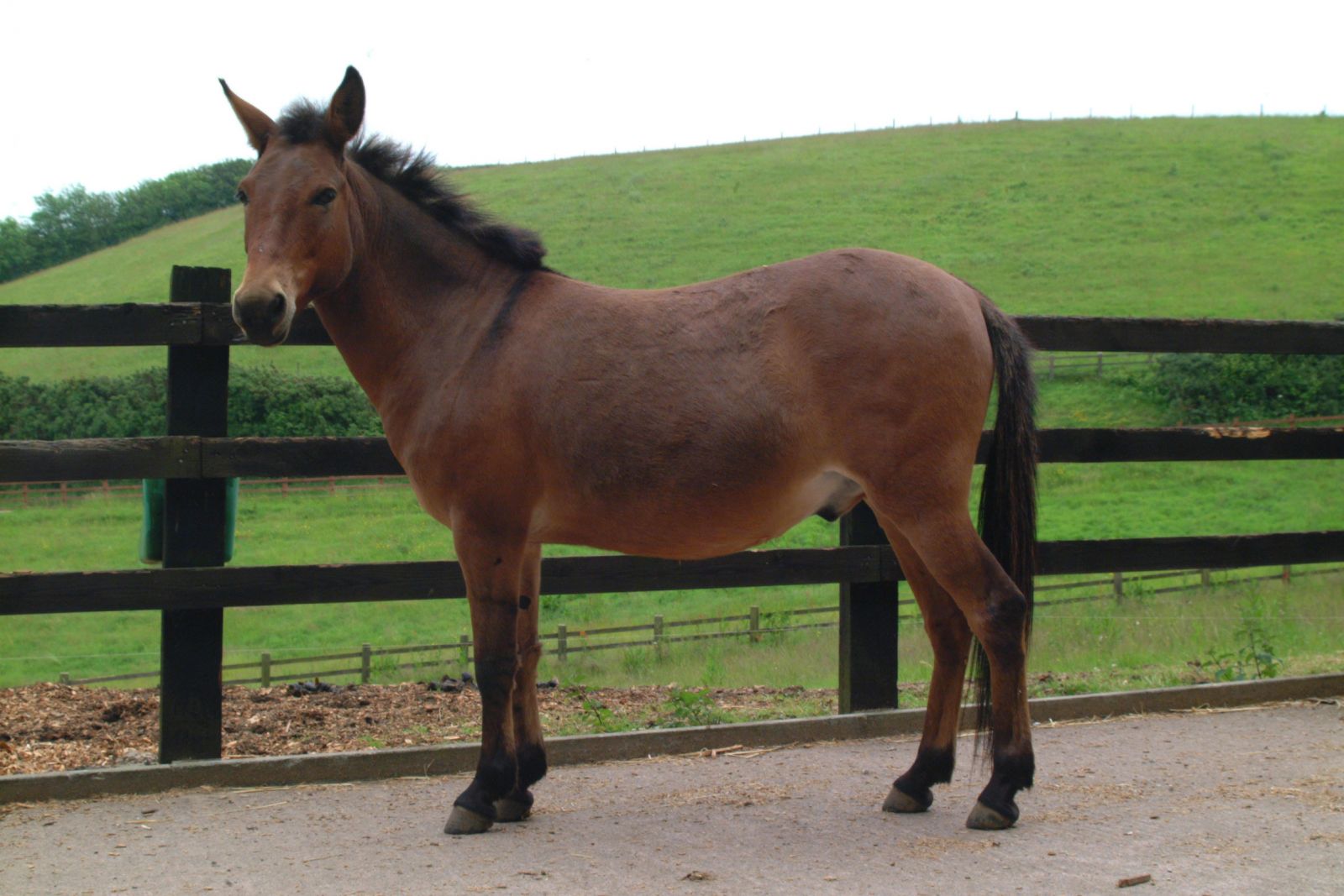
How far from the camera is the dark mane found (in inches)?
174

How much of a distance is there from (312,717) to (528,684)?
1728mm

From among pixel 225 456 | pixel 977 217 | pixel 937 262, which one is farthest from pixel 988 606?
pixel 977 217

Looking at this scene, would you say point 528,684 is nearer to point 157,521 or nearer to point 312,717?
point 312,717

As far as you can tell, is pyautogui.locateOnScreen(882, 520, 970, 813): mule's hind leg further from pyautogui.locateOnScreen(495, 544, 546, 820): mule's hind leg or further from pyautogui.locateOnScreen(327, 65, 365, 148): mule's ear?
pyautogui.locateOnScreen(327, 65, 365, 148): mule's ear

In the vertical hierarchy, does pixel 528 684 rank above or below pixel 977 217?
below

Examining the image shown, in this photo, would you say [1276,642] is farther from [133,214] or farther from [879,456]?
Result: [133,214]

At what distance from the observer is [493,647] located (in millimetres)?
3961

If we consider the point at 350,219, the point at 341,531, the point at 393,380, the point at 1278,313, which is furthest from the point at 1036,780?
the point at 1278,313

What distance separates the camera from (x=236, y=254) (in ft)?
108

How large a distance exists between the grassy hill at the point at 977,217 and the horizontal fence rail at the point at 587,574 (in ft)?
55.3

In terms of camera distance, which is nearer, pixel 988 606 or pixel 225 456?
pixel 988 606

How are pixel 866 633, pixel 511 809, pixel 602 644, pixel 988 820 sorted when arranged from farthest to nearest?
1. pixel 602 644
2. pixel 866 633
3. pixel 511 809
4. pixel 988 820

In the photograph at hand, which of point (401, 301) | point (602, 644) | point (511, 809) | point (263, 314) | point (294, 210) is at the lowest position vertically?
point (602, 644)

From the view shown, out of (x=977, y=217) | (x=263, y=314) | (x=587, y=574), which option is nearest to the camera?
(x=263, y=314)
